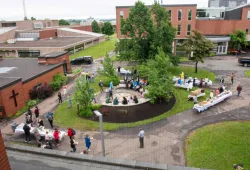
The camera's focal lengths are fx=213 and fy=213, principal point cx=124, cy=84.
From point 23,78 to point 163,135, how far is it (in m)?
15.5

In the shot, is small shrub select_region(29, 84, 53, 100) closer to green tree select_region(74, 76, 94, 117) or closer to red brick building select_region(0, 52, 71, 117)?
red brick building select_region(0, 52, 71, 117)

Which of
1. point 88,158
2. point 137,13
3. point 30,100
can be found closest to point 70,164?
point 88,158

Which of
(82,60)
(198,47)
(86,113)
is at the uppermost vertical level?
(198,47)

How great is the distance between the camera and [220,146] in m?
13.3

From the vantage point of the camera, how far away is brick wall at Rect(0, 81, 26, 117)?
18144mm

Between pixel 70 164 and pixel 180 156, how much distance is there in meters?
7.71

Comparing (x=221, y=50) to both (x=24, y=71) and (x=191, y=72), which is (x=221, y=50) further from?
(x=24, y=71)

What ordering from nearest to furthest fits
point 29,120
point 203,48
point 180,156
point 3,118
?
point 180,156, point 29,120, point 3,118, point 203,48

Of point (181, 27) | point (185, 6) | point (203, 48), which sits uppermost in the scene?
point (185, 6)

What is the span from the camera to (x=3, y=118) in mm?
18359

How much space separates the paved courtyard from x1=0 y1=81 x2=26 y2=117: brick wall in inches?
50.2

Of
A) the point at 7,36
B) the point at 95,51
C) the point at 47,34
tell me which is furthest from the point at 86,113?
the point at 47,34

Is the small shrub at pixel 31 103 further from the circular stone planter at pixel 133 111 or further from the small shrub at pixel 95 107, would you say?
the circular stone planter at pixel 133 111

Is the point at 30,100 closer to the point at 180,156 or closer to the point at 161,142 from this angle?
the point at 161,142
